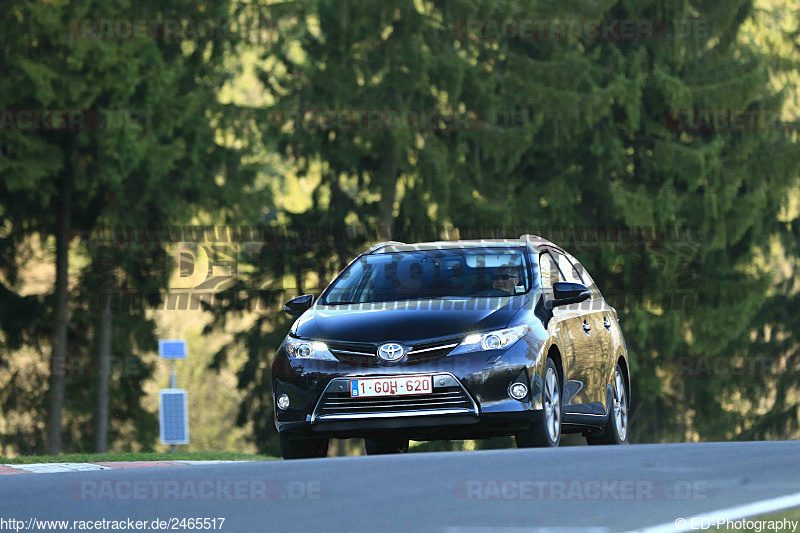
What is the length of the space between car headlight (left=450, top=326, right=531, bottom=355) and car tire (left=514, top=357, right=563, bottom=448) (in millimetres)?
454

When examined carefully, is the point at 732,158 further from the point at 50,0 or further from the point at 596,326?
the point at 596,326

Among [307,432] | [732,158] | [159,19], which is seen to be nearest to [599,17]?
[732,158]

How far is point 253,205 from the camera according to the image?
30.0 meters

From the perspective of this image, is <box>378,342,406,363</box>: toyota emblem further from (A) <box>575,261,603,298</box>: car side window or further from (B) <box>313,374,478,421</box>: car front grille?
(A) <box>575,261,603,298</box>: car side window

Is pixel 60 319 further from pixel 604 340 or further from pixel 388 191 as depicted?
pixel 604 340

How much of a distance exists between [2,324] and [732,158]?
53.3 ft

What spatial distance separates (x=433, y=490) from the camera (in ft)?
26.3

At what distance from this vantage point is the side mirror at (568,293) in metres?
11.9

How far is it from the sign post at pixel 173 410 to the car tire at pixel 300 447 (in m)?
8.55

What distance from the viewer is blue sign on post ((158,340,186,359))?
67.0 feet

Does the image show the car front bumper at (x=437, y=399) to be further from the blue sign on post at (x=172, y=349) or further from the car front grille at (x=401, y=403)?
the blue sign on post at (x=172, y=349)

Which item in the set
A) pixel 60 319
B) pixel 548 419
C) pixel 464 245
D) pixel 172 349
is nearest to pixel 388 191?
pixel 60 319

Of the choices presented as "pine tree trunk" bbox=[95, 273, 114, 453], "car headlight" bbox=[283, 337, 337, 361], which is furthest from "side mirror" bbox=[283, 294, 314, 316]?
"pine tree trunk" bbox=[95, 273, 114, 453]

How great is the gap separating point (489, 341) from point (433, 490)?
305cm
